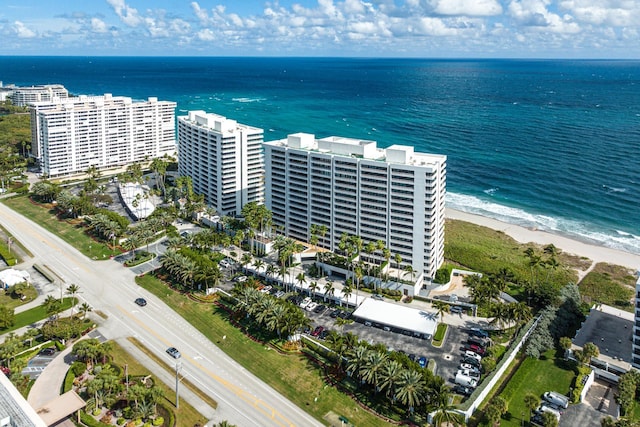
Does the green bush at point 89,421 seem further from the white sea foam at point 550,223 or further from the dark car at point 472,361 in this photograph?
the white sea foam at point 550,223

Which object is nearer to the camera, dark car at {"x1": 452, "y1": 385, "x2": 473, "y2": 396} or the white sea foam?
dark car at {"x1": 452, "y1": 385, "x2": 473, "y2": 396}

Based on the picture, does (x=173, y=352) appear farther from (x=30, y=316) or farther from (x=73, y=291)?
(x=30, y=316)

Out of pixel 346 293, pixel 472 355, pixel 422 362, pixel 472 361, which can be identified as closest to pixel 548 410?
pixel 472 361

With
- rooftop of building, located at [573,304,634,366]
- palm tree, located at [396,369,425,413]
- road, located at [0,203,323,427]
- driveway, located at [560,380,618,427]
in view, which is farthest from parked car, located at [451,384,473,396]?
rooftop of building, located at [573,304,634,366]

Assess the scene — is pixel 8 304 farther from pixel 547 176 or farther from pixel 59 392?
pixel 547 176

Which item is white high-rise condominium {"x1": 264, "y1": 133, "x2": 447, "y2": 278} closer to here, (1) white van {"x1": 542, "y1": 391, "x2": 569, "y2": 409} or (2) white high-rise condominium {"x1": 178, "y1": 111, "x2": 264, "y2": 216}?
(2) white high-rise condominium {"x1": 178, "y1": 111, "x2": 264, "y2": 216}
